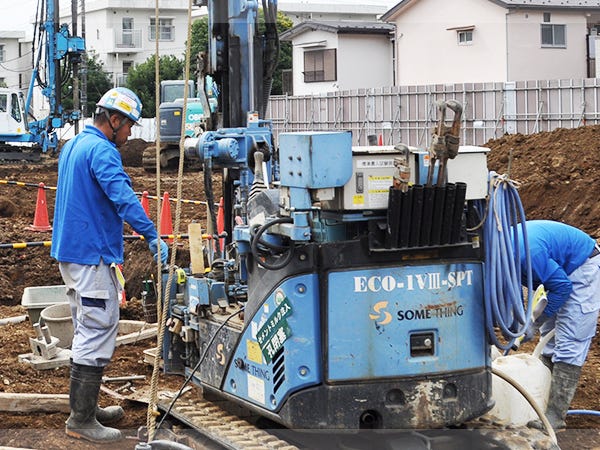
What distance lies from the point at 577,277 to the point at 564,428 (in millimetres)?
999

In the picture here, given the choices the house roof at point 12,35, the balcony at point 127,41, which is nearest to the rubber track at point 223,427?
the balcony at point 127,41

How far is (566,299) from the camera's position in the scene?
6691mm

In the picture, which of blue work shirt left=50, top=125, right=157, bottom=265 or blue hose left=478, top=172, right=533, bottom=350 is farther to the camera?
blue work shirt left=50, top=125, right=157, bottom=265

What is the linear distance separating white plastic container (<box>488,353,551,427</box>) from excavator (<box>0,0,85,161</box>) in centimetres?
2728

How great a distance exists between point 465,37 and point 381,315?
3526 cm

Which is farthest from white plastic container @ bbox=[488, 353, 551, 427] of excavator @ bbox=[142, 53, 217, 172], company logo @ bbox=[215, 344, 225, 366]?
excavator @ bbox=[142, 53, 217, 172]

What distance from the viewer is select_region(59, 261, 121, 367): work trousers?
6441 millimetres

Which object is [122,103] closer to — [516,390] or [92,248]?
[92,248]

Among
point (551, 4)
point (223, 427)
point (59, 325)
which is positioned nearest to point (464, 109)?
point (551, 4)

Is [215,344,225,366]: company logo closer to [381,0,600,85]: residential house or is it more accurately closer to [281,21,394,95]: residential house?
[381,0,600,85]: residential house

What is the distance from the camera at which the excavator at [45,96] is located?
32344 millimetres

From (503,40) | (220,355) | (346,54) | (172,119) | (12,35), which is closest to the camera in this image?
(220,355)

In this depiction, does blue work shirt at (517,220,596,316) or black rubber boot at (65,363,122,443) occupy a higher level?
blue work shirt at (517,220,596,316)

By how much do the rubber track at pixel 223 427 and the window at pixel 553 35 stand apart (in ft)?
110
